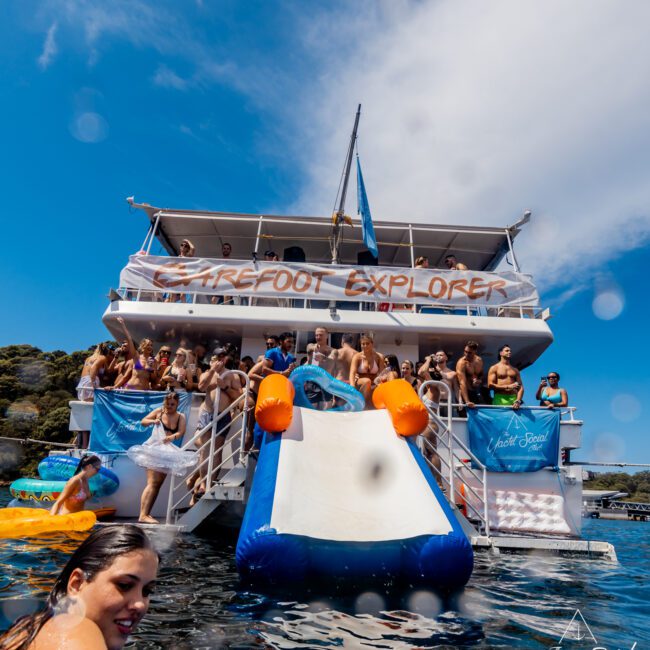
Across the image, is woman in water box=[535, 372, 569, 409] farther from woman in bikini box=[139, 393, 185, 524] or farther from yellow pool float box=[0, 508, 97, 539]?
yellow pool float box=[0, 508, 97, 539]

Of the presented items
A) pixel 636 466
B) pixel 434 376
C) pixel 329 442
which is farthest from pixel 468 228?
pixel 329 442

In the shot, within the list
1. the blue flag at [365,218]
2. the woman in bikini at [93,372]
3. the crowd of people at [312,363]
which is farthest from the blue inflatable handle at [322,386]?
the blue flag at [365,218]

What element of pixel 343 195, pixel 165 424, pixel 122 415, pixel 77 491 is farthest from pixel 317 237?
pixel 77 491

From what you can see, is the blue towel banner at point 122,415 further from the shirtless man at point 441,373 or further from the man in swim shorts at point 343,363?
the shirtless man at point 441,373

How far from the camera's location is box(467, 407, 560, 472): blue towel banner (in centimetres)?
805

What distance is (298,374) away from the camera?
668cm

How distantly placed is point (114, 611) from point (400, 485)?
12.6ft

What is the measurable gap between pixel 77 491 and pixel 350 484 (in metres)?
4.05

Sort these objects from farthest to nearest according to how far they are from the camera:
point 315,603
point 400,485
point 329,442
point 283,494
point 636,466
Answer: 1. point 636,466
2. point 329,442
3. point 400,485
4. point 283,494
5. point 315,603

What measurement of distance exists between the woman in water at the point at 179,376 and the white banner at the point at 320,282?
6.11ft

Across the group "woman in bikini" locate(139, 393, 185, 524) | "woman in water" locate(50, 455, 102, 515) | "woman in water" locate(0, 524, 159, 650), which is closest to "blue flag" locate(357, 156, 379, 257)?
"woman in bikini" locate(139, 393, 185, 524)

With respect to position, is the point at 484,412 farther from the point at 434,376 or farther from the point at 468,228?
the point at 468,228

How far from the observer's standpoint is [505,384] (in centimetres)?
910

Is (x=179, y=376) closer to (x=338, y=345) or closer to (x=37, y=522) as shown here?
(x=37, y=522)
